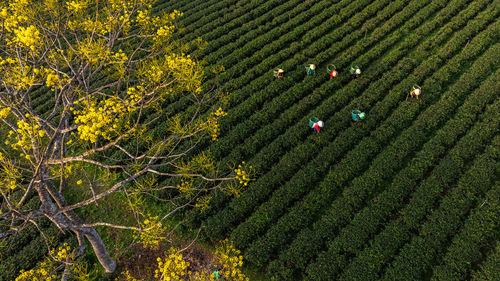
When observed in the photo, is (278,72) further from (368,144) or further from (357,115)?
(368,144)

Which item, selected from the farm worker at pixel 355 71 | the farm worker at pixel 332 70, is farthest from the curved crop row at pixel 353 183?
the farm worker at pixel 332 70

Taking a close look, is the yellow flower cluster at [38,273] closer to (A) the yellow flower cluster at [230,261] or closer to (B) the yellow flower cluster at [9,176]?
(B) the yellow flower cluster at [9,176]

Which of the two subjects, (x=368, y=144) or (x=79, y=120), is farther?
(x=368, y=144)

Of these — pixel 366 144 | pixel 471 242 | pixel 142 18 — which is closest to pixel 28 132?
pixel 142 18

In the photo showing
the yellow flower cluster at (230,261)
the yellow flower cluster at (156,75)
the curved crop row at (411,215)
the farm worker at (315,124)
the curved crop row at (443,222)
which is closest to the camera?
the yellow flower cluster at (230,261)

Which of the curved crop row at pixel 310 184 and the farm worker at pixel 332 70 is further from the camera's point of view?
the farm worker at pixel 332 70

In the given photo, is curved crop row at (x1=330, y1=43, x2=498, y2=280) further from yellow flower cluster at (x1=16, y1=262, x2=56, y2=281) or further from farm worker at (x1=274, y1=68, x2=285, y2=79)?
farm worker at (x1=274, y1=68, x2=285, y2=79)
